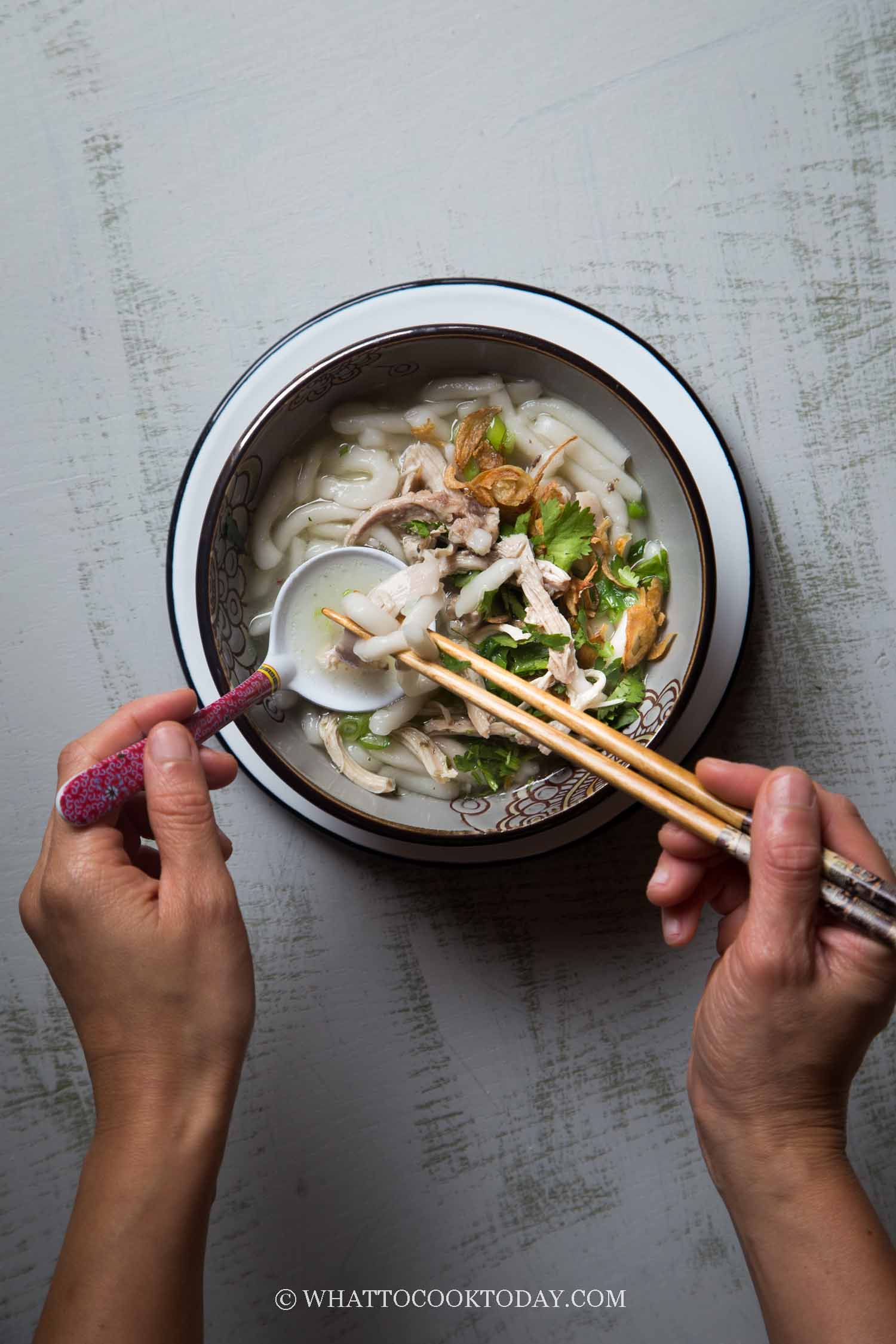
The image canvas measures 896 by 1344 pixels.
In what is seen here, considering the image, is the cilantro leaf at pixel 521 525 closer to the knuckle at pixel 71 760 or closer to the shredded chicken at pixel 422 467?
the shredded chicken at pixel 422 467

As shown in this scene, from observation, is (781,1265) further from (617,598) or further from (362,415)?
(362,415)

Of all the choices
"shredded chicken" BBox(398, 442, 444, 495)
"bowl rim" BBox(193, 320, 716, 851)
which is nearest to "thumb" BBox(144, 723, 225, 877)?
"bowl rim" BBox(193, 320, 716, 851)

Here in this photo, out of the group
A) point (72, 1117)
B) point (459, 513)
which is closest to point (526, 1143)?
point (72, 1117)

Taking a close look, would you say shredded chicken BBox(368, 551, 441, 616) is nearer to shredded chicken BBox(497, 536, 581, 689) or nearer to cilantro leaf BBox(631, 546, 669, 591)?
shredded chicken BBox(497, 536, 581, 689)

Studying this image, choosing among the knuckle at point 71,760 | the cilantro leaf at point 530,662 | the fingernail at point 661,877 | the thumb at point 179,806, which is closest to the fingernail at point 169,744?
the thumb at point 179,806

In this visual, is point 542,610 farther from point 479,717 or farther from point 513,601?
point 479,717

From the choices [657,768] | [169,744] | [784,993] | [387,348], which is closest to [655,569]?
[657,768]
